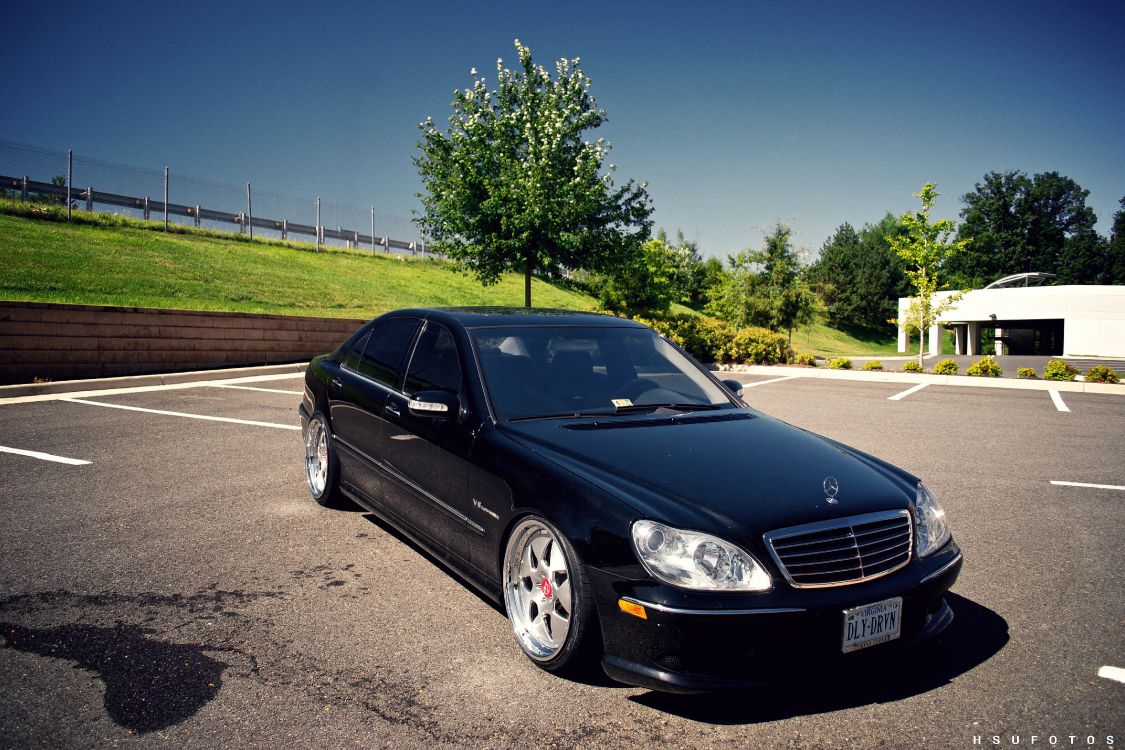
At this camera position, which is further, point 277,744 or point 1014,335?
point 1014,335

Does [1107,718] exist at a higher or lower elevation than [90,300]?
lower

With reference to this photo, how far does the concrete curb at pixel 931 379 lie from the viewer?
16.6 metres

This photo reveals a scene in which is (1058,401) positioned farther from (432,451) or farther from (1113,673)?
(432,451)

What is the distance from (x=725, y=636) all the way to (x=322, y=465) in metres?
3.81

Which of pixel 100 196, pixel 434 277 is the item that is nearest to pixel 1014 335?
pixel 434 277

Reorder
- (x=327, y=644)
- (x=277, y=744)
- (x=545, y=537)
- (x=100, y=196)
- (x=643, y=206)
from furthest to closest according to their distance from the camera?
(x=100, y=196), (x=643, y=206), (x=327, y=644), (x=545, y=537), (x=277, y=744)

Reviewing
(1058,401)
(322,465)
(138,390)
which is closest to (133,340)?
(138,390)

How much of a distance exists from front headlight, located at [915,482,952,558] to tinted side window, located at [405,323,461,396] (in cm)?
230

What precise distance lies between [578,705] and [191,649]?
171 cm

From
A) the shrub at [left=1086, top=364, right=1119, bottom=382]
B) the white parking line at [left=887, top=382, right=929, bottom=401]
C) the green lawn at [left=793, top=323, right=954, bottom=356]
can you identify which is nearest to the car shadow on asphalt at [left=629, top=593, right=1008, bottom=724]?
the white parking line at [left=887, top=382, right=929, bottom=401]

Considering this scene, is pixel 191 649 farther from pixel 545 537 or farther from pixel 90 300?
pixel 90 300

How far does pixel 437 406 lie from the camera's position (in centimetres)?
379

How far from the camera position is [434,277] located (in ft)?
117

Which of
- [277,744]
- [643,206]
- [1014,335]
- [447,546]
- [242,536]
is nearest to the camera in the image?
[277,744]
